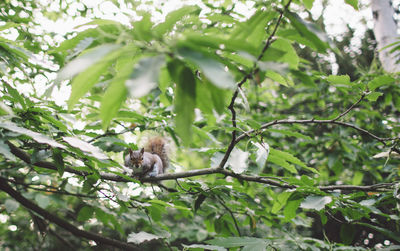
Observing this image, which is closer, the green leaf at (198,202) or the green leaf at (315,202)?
the green leaf at (315,202)

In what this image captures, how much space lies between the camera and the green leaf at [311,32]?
0.41m

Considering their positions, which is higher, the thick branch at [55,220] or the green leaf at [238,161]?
the green leaf at [238,161]

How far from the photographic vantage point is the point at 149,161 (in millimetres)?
1683

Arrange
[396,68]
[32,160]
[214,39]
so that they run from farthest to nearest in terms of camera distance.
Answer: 1. [396,68]
2. [32,160]
3. [214,39]

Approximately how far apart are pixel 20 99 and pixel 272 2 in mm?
722

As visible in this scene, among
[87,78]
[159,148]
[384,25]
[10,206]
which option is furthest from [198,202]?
[384,25]

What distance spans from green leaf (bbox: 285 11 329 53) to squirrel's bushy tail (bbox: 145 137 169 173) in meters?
1.58

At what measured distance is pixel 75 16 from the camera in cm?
195

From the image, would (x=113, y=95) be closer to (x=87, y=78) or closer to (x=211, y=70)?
(x=87, y=78)

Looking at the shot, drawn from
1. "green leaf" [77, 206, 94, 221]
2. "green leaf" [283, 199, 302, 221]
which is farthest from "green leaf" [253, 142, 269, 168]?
"green leaf" [77, 206, 94, 221]

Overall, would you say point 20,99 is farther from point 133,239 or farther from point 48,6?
point 48,6

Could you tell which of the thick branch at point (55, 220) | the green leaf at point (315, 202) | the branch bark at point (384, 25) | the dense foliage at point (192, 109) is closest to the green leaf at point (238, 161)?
the dense foliage at point (192, 109)

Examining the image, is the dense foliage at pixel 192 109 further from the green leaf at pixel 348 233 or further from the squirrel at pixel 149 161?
the squirrel at pixel 149 161

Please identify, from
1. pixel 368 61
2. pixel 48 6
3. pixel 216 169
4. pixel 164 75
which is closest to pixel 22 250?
pixel 48 6
